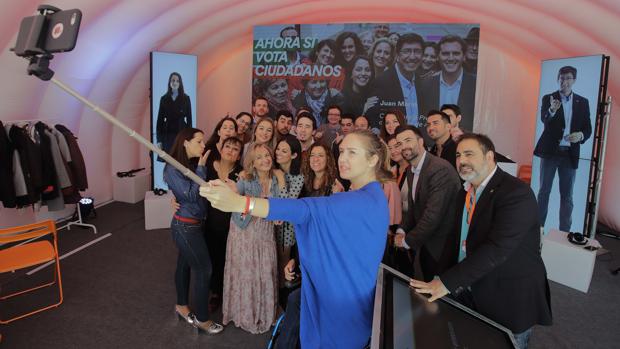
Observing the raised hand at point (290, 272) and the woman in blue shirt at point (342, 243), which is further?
the raised hand at point (290, 272)

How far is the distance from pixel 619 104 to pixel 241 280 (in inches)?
237

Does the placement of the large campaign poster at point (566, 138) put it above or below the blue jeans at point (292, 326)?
above

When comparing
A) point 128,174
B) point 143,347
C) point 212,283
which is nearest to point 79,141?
point 128,174

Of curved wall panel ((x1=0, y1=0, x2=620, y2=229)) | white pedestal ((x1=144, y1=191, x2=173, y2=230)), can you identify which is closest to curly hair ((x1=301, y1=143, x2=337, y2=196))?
curved wall panel ((x1=0, y1=0, x2=620, y2=229))

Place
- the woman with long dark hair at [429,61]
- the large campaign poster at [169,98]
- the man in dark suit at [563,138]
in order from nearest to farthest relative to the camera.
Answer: the man in dark suit at [563,138] < the large campaign poster at [169,98] < the woman with long dark hair at [429,61]

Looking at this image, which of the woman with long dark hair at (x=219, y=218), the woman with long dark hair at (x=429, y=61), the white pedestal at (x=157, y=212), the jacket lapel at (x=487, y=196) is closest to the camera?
the jacket lapel at (x=487, y=196)

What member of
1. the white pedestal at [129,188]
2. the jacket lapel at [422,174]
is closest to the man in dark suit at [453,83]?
the jacket lapel at [422,174]

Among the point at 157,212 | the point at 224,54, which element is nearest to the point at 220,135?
the point at 157,212

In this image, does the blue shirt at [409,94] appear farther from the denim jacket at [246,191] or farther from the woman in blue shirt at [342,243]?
the woman in blue shirt at [342,243]

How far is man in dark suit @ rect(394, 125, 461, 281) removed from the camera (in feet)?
10.6

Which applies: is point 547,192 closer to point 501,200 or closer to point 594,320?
point 594,320

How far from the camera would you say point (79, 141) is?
642 centimetres

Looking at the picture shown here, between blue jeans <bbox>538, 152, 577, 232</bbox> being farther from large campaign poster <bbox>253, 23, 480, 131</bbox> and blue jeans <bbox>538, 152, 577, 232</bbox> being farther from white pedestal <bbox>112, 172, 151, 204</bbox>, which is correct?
white pedestal <bbox>112, 172, 151, 204</bbox>

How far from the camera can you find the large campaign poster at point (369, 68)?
7.36 metres
